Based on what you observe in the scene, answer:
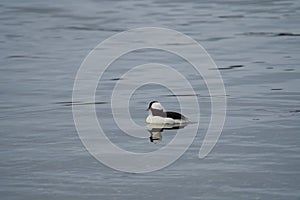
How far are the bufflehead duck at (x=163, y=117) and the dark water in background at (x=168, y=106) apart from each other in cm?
46

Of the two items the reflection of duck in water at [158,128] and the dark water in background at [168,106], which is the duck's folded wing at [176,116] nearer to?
the reflection of duck in water at [158,128]

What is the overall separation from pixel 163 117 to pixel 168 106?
5.79 feet

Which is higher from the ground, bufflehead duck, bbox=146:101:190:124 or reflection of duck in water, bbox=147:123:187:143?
bufflehead duck, bbox=146:101:190:124

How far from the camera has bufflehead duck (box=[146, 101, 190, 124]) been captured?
1755 cm

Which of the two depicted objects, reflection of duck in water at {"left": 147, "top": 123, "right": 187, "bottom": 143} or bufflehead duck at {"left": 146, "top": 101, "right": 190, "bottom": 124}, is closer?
reflection of duck in water at {"left": 147, "top": 123, "right": 187, "bottom": 143}

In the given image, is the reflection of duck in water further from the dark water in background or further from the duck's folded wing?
the dark water in background

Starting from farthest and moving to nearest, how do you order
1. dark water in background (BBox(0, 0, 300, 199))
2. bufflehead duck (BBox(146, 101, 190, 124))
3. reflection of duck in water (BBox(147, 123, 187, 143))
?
bufflehead duck (BBox(146, 101, 190, 124)) < reflection of duck in water (BBox(147, 123, 187, 143)) < dark water in background (BBox(0, 0, 300, 199))

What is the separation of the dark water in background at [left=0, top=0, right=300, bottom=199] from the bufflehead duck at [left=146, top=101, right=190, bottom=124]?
46 centimetres

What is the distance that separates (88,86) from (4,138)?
224 inches

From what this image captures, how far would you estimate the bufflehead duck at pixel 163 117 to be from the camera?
17.5m

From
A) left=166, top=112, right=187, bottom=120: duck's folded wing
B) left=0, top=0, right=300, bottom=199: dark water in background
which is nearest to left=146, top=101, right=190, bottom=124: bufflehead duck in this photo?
left=166, top=112, right=187, bottom=120: duck's folded wing

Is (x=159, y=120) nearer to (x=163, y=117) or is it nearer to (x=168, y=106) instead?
(x=163, y=117)

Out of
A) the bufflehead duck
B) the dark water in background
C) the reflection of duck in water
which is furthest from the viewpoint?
the bufflehead duck

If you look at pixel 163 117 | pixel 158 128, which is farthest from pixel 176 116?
pixel 158 128
